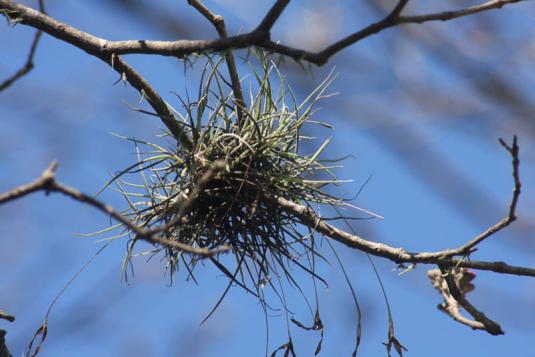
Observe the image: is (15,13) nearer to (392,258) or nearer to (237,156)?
(237,156)

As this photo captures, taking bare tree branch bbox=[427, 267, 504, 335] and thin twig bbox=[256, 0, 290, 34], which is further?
bare tree branch bbox=[427, 267, 504, 335]

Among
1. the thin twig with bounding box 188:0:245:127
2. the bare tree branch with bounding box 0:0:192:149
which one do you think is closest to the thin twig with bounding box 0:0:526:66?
the bare tree branch with bounding box 0:0:192:149

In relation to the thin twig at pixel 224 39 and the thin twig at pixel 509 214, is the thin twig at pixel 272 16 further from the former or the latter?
the thin twig at pixel 509 214

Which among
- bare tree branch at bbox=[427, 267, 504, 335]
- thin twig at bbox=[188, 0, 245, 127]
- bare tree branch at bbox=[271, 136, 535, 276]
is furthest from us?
thin twig at bbox=[188, 0, 245, 127]

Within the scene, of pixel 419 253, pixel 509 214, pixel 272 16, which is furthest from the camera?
pixel 419 253

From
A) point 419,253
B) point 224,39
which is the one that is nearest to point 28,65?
point 224,39

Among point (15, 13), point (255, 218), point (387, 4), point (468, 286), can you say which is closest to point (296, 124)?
point (255, 218)

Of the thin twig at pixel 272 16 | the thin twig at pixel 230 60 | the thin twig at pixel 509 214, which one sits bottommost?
the thin twig at pixel 509 214

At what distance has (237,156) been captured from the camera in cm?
204

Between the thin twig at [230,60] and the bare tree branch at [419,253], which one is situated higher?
the thin twig at [230,60]

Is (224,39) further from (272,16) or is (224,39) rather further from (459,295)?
(459,295)

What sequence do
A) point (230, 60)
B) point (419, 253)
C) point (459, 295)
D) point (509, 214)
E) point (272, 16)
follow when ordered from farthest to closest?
point (230, 60)
point (459, 295)
point (419, 253)
point (509, 214)
point (272, 16)

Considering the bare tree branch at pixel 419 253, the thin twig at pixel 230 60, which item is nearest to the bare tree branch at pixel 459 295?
the bare tree branch at pixel 419 253

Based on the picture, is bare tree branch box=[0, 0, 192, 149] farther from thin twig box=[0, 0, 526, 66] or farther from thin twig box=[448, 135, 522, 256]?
thin twig box=[448, 135, 522, 256]
